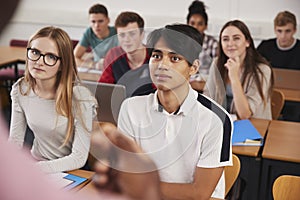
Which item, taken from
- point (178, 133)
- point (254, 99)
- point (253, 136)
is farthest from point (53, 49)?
point (254, 99)

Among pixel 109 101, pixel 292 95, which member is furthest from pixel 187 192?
pixel 292 95

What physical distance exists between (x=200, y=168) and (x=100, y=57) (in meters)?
1.39

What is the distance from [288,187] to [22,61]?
175 centimetres

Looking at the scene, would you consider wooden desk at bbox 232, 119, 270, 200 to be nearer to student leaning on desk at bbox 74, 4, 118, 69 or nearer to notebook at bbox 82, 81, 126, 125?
notebook at bbox 82, 81, 126, 125

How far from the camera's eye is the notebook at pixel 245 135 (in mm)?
1255

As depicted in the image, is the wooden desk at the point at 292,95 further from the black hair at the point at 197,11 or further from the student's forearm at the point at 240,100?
the black hair at the point at 197,11

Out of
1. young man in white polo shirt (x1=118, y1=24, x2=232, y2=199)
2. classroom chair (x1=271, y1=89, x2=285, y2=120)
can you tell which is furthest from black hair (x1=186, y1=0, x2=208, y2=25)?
young man in white polo shirt (x1=118, y1=24, x2=232, y2=199)

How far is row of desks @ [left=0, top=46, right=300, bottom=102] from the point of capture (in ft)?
5.90

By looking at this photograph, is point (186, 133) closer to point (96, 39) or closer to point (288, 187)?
point (288, 187)

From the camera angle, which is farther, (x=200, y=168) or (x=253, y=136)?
(x=253, y=136)

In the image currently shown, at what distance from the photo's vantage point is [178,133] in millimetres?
913

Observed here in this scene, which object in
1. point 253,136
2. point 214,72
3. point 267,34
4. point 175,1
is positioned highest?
point 175,1

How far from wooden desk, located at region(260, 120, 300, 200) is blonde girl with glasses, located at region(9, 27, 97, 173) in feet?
1.63

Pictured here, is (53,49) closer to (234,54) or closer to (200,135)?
(200,135)
